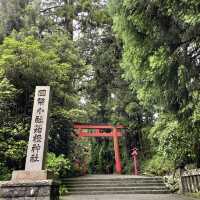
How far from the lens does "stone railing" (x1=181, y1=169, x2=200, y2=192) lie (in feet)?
31.3

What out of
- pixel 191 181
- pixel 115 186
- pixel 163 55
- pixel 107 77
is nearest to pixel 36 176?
pixel 163 55

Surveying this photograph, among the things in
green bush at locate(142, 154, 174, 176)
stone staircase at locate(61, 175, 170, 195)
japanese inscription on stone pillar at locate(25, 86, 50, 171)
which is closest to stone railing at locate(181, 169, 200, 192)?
stone staircase at locate(61, 175, 170, 195)

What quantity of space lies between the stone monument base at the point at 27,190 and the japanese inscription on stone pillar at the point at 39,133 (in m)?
0.40

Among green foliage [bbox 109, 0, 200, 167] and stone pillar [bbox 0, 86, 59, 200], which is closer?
stone pillar [bbox 0, 86, 59, 200]

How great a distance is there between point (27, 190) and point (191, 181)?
587cm

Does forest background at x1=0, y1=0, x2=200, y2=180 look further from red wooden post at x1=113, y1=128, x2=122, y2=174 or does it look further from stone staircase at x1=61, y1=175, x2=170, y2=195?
stone staircase at x1=61, y1=175, x2=170, y2=195

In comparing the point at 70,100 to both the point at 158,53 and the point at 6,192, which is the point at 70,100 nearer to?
the point at 158,53

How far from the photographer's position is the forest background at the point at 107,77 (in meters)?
7.20

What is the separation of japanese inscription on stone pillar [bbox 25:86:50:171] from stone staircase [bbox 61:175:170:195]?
5.21 meters

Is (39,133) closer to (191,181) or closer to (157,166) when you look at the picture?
(191,181)

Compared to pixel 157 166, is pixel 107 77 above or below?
above

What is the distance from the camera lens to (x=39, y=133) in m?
6.65

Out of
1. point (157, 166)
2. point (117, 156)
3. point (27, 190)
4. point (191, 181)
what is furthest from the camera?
point (117, 156)

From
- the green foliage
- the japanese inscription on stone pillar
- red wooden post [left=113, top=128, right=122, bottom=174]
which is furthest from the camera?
red wooden post [left=113, top=128, right=122, bottom=174]
